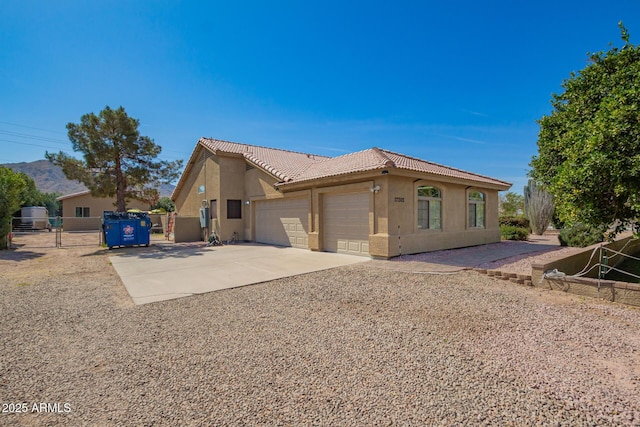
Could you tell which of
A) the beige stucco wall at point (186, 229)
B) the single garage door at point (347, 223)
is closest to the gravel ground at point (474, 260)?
the single garage door at point (347, 223)

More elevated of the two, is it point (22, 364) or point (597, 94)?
point (597, 94)

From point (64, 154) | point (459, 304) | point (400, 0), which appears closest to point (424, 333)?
point (459, 304)

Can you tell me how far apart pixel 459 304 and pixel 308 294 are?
10.2ft

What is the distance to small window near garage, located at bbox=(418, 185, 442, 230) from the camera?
12305 mm

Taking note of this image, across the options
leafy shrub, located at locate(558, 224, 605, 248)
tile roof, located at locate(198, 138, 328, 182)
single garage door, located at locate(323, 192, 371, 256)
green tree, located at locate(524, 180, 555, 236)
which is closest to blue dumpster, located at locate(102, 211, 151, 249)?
tile roof, located at locate(198, 138, 328, 182)

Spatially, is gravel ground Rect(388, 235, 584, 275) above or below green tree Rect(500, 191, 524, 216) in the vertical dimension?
below

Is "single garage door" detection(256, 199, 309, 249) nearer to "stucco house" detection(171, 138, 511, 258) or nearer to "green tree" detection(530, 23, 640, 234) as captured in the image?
"stucco house" detection(171, 138, 511, 258)

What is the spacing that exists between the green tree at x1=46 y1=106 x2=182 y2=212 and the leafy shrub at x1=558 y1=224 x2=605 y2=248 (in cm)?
2415

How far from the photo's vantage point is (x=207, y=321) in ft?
17.5

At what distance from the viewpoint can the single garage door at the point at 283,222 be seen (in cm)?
1459

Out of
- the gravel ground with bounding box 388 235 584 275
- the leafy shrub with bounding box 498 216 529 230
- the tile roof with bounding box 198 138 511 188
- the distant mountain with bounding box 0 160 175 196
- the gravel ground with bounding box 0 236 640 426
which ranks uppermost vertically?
the distant mountain with bounding box 0 160 175 196

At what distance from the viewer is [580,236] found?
13.9m

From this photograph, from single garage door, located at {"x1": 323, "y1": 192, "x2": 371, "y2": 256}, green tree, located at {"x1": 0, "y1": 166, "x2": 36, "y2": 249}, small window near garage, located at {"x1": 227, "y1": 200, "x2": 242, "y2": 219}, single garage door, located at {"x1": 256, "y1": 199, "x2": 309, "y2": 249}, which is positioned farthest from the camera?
small window near garage, located at {"x1": 227, "y1": 200, "x2": 242, "y2": 219}

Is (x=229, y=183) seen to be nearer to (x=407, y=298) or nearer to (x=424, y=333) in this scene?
(x=407, y=298)
